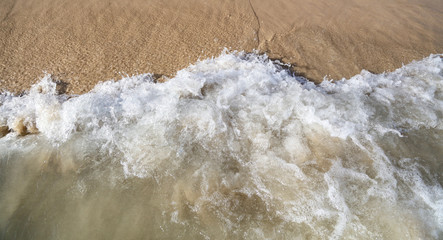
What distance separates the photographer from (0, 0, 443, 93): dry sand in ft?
10.4

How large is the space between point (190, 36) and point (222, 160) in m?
1.94

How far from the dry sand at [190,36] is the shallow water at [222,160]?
0.35 m

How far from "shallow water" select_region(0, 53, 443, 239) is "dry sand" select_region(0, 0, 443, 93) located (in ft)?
1.13

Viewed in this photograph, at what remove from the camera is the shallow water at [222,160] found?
2002 mm

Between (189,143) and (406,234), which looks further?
(189,143)

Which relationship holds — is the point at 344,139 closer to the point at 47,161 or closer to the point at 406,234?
the point at 406,234

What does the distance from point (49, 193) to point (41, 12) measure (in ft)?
9.53

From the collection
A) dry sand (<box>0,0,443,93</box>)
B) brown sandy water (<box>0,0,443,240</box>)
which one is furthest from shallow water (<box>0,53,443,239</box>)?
dry sand (<box>0,0,443,93</box>)

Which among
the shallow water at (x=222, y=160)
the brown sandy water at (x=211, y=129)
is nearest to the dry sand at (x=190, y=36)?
the brown sandy water at (x=211, y=129)

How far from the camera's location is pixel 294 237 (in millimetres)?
1935

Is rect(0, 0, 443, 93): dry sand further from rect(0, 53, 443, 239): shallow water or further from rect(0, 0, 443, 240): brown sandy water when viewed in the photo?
rect(0, 53, 443, 239): shallow water

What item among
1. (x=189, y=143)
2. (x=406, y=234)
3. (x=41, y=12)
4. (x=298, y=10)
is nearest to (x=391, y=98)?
(x=406, y=234)

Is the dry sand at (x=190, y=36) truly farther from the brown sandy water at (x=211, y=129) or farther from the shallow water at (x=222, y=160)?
the shallow water at (x=222, y=160)

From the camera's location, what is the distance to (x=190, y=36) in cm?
362
